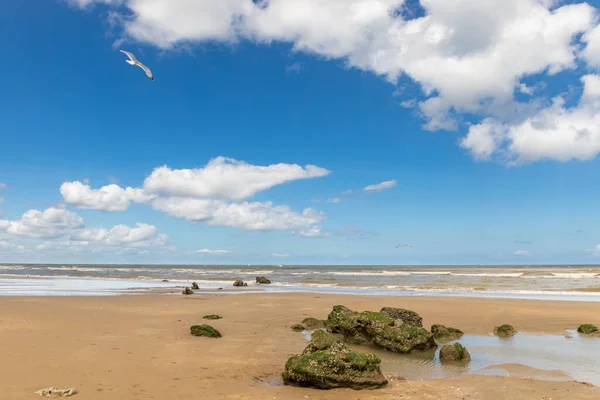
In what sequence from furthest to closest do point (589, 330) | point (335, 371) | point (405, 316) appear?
point (589, 330) → point (405, 316) → point (335, 371)

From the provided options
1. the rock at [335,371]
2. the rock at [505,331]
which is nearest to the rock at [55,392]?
the rock at [335,371]

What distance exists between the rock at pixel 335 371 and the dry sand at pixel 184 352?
9.1 inches

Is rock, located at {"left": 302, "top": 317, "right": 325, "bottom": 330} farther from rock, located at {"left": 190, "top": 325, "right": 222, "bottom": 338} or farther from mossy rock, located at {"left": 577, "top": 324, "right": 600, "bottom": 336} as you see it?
mossy rock, located at {"left": 577, "top": 324, "right": 600, "bottom": 336}

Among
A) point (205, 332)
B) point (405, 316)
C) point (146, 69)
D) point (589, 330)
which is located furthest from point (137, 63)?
point (589, 330)

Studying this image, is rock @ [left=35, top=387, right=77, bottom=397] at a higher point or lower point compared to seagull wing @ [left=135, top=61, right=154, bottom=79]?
lower

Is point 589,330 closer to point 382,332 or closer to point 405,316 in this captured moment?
point 405,316

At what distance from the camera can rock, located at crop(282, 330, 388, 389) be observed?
920cm

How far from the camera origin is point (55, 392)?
823 centimetres

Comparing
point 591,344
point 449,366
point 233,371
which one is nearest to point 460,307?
point 591,344

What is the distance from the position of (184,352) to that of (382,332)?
246 inches

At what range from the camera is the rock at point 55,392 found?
8.18 m

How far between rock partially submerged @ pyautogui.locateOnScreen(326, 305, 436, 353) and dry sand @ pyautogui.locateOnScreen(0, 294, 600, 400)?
5.39 ft

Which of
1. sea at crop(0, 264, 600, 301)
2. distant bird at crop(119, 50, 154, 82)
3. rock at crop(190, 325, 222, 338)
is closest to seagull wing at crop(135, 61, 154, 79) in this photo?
distant bird at crop(119, 50, 154, 82)

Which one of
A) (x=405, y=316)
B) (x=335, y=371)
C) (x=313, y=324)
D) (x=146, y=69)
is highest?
(x=146, y=69)
